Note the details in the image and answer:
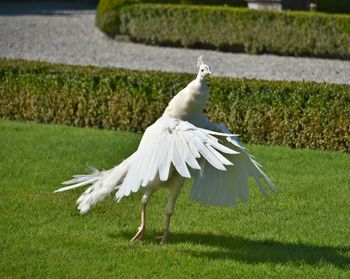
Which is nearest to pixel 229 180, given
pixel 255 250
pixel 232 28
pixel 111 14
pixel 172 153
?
pixel 255 250

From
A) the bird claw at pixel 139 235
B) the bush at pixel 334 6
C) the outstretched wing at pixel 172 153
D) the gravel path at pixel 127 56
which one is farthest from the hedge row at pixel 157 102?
the bush at pixel 334 6

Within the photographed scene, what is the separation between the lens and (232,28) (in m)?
19.2

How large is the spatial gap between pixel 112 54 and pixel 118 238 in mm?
12310

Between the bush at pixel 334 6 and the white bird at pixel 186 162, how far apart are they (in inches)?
604

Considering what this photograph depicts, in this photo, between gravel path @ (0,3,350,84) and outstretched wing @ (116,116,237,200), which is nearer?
outstretched wing @ (116,116,237,200)

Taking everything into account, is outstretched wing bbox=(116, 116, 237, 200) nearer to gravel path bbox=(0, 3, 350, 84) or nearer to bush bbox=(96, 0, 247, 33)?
gravel path bbox=(0, 3, 350, 84)

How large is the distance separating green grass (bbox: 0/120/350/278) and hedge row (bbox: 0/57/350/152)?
2.07 ft

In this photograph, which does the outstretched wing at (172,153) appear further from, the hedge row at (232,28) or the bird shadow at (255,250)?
the hedge row at (232,28)

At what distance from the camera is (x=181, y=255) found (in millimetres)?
6246

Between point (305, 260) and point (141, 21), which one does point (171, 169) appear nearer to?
point (305, 260)

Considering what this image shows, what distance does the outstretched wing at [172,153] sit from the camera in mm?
5625

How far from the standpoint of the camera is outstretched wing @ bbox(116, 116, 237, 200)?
18.5 feet

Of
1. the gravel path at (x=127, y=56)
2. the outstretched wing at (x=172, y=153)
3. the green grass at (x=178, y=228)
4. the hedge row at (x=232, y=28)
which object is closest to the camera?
the outstretched wing at (x=172, y=153)

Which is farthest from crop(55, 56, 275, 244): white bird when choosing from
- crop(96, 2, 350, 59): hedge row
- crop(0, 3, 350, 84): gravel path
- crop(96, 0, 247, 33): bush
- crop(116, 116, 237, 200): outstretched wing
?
crop(96, 0, 247, 33): bush
